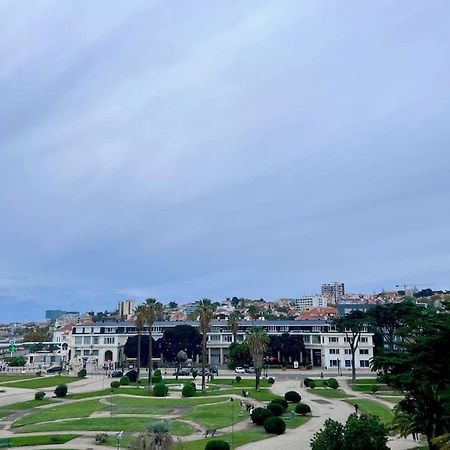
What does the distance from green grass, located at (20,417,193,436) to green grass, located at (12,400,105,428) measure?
3.31 meters

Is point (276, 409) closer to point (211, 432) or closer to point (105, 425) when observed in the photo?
point (211, 432)

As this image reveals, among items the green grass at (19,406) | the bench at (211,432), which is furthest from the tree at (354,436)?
the green grass at (19,406)

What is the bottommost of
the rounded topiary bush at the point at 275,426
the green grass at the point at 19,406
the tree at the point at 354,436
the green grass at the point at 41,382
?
the green grass at the point at 41,382

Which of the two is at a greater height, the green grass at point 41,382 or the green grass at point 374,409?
the green grass at point 374,409

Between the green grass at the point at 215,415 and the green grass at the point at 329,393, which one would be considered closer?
the green grass at the point at 215,415

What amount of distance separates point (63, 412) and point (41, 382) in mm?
44046

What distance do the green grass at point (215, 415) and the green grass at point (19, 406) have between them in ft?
74.5

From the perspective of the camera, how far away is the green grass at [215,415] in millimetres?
51316

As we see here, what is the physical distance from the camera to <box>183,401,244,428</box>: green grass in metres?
51.3

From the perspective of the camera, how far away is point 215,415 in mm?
56000

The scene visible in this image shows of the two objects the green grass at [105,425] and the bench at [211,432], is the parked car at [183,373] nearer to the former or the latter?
Answer: the green grass at [105,425]

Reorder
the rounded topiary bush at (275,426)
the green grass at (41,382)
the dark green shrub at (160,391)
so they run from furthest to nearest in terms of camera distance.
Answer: the green grass at (41,382) → the dark green shrub at (160,391) → the rounded topiary bush at (275,426)

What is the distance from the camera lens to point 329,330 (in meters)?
133

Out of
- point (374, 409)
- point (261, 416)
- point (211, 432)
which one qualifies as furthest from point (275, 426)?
point (374, 409)
